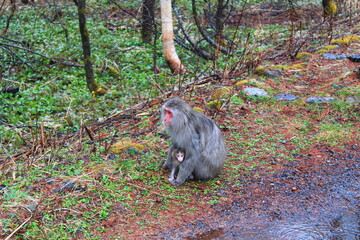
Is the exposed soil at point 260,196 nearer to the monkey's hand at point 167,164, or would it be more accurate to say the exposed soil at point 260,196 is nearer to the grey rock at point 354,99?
the monkey's hand at point 167,164

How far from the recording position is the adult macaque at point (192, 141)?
5277 millimetres

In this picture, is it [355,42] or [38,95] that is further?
[355,42]

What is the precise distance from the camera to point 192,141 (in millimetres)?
5371

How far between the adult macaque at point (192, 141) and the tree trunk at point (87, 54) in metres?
4.59

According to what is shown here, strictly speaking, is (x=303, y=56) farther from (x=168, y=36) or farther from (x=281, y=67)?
(x=168, y=36)

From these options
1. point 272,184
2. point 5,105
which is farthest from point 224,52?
point 272,184

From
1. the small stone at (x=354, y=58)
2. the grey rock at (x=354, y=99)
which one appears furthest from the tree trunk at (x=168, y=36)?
the small stone at (x=354, y=58)

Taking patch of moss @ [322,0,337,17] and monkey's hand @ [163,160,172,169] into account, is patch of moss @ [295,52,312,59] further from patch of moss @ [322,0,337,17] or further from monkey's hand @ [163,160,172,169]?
monkey's hand @ [163,160,172,169]

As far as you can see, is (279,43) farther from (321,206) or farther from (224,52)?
(321,206)

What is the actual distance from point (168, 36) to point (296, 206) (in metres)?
6.58

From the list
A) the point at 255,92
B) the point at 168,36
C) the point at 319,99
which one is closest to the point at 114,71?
the point at 168,36

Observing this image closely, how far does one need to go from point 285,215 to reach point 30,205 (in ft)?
9.16

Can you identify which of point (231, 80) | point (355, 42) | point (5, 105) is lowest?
point (5, 105)

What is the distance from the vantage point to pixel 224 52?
42.0ft
